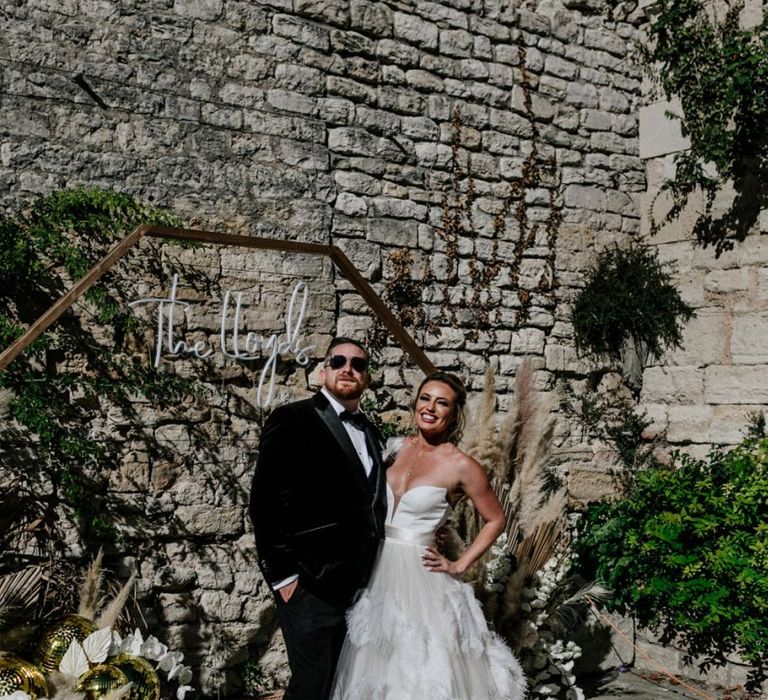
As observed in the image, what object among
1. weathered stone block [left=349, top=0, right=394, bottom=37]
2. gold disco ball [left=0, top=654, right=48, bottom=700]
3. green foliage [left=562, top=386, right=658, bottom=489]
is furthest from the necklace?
weathered stone block [left=349, top=0, right=394, bottom=37]

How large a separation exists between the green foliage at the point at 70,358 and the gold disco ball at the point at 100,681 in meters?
1.06

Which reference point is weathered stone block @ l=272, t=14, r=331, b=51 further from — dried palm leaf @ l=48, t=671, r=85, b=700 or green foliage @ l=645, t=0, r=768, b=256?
dried palm leaf @ l=48, t=671, r=85, b=700

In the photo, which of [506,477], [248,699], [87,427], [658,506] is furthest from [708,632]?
[87,427]

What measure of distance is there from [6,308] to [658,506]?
3.47 metres

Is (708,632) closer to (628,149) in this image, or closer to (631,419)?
(631,419)

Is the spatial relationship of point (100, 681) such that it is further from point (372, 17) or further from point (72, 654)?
point (372, 17)

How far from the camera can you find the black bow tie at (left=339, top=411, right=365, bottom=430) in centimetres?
355

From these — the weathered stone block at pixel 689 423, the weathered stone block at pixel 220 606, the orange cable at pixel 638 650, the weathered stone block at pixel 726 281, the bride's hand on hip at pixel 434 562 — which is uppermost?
the weathered stone block at pixel 726 281

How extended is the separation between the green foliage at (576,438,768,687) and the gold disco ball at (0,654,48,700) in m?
3.03

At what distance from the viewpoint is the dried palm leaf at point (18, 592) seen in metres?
3.65

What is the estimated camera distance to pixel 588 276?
6168 millimetres

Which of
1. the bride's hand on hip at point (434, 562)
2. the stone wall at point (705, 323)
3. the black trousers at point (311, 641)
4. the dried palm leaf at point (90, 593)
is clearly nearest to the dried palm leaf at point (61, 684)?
the dried palm leaf at point (90, 593)

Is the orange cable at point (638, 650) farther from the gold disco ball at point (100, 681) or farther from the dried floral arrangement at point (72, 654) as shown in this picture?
the gold disco ball at point (100, 681)

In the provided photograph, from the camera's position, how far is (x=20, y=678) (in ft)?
10.6
